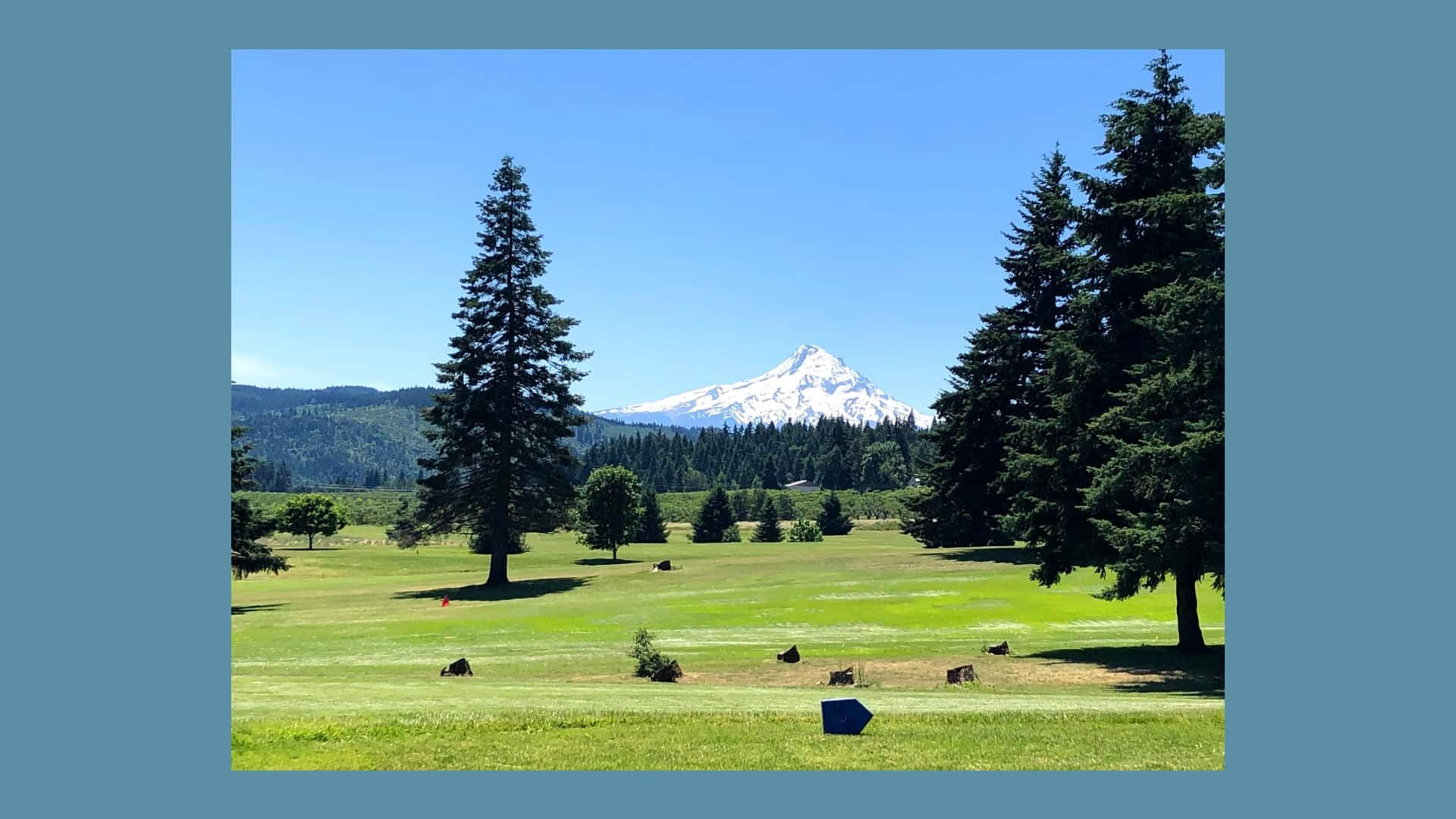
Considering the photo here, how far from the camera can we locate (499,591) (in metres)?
48.3

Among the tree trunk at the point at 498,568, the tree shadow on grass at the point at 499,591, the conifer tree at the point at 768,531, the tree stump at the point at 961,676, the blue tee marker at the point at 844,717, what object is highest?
the blue tee marker at the point at 844,717

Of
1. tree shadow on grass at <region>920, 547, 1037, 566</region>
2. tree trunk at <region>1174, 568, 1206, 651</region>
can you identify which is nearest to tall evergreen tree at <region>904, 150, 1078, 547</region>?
tree shadow on grass at <region>920, 547, 1037, 566</region>

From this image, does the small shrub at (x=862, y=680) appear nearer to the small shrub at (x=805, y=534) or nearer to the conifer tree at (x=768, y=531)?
the small shrub at (x=805, y=534)

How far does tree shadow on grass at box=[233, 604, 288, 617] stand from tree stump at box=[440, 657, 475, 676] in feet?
63.4

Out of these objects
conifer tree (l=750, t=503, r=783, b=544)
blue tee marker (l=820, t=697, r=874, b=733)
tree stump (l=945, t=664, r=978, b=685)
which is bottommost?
conifer tree (l=750, t=503, r=783, b=544)

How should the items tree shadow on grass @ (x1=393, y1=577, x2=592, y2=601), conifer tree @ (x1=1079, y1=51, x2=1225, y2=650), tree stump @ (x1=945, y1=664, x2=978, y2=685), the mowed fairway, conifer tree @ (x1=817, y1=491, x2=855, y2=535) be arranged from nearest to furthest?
the mowed fairway < conifer tree @ (x1=1079, y1=51, x2=1225, y2=650) < tree stump @ (x1=945, y1=664, x2=978, y2=685) < tree shadow on grass @ (x1=393, y1=577, x2=592, y2=601) < conifer tree @ (x1=817, y1=491, x2=855, y2=535)

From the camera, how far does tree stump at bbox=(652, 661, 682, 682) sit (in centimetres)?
2416

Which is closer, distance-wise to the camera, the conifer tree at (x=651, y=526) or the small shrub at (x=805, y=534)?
the conifer tree at (x=651, y=526)

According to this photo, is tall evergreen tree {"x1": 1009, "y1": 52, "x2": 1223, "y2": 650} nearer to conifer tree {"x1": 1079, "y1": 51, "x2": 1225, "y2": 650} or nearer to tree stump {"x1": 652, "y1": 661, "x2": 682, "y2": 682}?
conifer tree {"x1": 1079, "y1": 51, "x2": 1225, "y2": 650}

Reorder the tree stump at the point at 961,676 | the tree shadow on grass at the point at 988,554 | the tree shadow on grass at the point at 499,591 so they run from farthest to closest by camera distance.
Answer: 1. the tree shadow on grass at the point at 988,554
2. the tree shadow on grass at the point at 499,591
3. the tree stump at the point at 961,676

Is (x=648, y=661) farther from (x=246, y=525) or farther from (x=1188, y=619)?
(x=246, y=525)

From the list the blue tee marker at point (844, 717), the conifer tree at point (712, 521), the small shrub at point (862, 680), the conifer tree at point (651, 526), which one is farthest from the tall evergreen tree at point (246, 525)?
the conifer tree at point (712, 521)

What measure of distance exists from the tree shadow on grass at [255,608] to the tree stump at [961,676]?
28710 millimetres

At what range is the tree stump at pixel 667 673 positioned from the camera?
2416 cm
